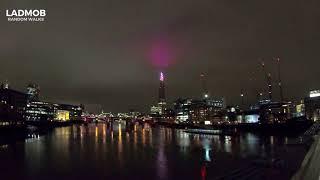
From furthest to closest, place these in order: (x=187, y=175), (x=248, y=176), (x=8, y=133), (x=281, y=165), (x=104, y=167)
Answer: (x=8, y=133) → (x=104, y=167) → (x=187, y=175) → (x=281, y=165) → (x=248, y=176)

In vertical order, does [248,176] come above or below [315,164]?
below

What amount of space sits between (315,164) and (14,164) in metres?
52.5

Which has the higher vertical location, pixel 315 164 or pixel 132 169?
pixel 315 164

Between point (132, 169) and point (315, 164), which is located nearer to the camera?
point (315, 164)

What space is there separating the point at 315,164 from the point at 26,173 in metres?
42.1

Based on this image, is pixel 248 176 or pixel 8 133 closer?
pixel 248 176

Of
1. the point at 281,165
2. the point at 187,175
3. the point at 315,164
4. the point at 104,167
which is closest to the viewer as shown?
the point at 315,164

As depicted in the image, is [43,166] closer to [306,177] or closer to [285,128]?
[306,177]

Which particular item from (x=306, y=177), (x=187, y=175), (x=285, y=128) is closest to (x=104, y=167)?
(x=187, y=175)

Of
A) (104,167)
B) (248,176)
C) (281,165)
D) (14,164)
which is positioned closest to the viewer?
(248,176)

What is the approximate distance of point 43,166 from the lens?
4962 cm

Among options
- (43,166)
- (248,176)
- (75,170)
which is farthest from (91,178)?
(248,176)

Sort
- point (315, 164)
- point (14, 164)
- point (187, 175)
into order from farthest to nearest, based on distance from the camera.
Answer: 1. point (14, 164)
2. point (187, 175)
3. point (315, 164)

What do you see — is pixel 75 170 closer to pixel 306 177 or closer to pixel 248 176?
pixel 248 176
